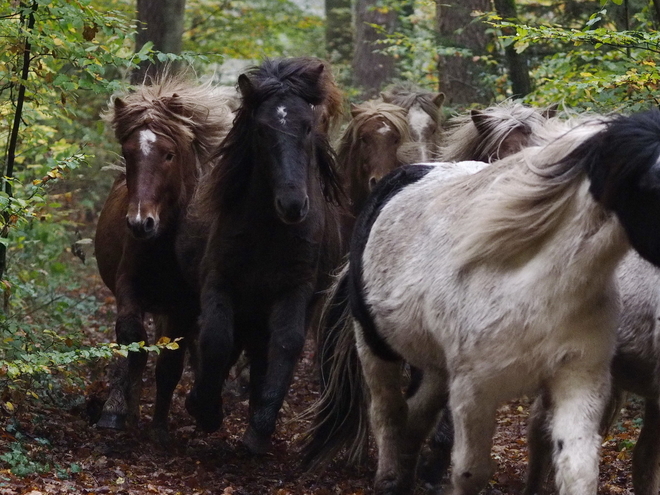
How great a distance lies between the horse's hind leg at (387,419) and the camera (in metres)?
6.41

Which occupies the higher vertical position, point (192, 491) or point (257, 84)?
point (257, 84)

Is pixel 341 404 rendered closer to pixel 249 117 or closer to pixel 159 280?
pixel 159 280

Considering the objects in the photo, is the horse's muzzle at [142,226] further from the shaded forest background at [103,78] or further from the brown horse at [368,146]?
the brown horse at [368,146]

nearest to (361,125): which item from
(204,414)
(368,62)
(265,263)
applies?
(265,263)

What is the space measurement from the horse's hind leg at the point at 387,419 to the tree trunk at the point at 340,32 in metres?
17.3

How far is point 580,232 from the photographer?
468cm

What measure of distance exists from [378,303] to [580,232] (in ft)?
5.77

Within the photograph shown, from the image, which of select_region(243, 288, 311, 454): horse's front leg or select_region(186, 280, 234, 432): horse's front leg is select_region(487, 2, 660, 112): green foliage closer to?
select_region(243, 288, 311, 454): horse's front leg

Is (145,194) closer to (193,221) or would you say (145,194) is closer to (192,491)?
(193,221)

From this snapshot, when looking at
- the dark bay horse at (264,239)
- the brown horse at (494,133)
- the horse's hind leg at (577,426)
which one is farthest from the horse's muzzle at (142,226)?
the horse's hind leg at (577,426)

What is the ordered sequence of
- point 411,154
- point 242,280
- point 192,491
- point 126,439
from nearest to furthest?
point 192,491, point 242,280, point 126,439, point 411,154

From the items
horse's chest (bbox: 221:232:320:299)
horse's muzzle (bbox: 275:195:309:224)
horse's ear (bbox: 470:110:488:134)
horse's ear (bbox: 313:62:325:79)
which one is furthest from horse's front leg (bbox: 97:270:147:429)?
horse's ear (bbox: 470:110:488:134)

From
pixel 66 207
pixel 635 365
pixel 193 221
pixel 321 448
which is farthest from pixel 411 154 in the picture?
pixel 66 207

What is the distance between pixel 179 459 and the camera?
24.6 ft
